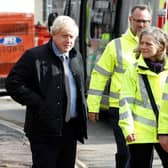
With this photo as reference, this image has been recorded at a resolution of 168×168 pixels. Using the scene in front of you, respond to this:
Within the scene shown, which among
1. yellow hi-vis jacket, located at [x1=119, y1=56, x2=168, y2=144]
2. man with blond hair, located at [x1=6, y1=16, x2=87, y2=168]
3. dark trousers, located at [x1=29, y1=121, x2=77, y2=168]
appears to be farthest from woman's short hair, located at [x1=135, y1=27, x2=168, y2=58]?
dark trousers, located at [x1=29, y1=121, x2=77, y2=168]

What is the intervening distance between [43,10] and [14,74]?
37.8 ft

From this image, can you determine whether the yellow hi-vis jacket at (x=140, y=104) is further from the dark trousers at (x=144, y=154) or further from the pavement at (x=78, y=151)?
the pavement at (x=78, y=151)

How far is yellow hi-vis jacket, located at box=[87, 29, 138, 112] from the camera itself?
608cm

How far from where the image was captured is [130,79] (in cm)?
521

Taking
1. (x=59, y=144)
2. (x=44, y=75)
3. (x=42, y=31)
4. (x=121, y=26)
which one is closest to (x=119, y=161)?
(x=59, y=144)

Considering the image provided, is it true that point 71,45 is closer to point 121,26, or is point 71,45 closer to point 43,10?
point 121,26

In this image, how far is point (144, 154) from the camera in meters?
5.32

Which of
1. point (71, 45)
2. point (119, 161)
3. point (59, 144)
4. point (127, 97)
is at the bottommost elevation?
point (119, 161)

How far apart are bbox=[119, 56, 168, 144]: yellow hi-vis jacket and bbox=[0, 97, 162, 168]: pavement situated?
7.70 feet

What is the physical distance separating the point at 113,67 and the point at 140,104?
1.04 meters

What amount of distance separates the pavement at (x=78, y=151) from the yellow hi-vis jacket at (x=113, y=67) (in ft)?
4.79

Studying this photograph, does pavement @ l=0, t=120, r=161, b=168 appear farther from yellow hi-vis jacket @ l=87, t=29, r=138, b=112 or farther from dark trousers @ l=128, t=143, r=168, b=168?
dark trousers @ l=128, t=143, r=168, b=168

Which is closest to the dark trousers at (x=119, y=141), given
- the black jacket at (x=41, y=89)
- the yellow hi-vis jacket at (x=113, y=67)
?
the yellow hi-vis jacket at (x=113, y=67)

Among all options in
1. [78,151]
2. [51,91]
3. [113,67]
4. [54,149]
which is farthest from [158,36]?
[78,151]
